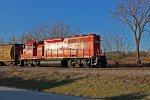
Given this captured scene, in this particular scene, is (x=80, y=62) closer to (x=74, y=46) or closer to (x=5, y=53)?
(x=74, y=46)

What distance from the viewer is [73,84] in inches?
715

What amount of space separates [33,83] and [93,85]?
5.11 meters

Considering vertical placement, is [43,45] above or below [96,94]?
above

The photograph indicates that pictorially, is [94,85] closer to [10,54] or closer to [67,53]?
[67,53]

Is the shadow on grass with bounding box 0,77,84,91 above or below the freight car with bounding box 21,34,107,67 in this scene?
below

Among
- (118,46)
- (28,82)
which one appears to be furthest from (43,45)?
(28,82)

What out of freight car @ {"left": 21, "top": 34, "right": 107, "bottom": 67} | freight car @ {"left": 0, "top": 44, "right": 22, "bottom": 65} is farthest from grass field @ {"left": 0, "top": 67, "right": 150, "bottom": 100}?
freight car @ {"left": 0, "top": 44, "right": 22, "bottom": 65}

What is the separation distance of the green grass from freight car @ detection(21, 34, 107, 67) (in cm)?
1057

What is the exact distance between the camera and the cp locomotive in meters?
32.8

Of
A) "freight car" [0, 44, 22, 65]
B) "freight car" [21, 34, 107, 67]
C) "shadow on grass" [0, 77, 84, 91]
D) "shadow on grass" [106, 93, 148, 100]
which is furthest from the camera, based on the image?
"freight car" [0, 44, 22, 65]

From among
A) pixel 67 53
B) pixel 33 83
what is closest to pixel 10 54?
pixel 67 53

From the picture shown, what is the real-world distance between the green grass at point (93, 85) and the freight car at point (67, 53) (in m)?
10.6

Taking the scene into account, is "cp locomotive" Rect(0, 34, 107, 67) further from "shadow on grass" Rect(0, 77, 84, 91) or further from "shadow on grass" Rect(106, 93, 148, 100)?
"shadow on grass" Rect(106, 93, 148, 100)

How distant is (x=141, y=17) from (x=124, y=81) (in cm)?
3033
